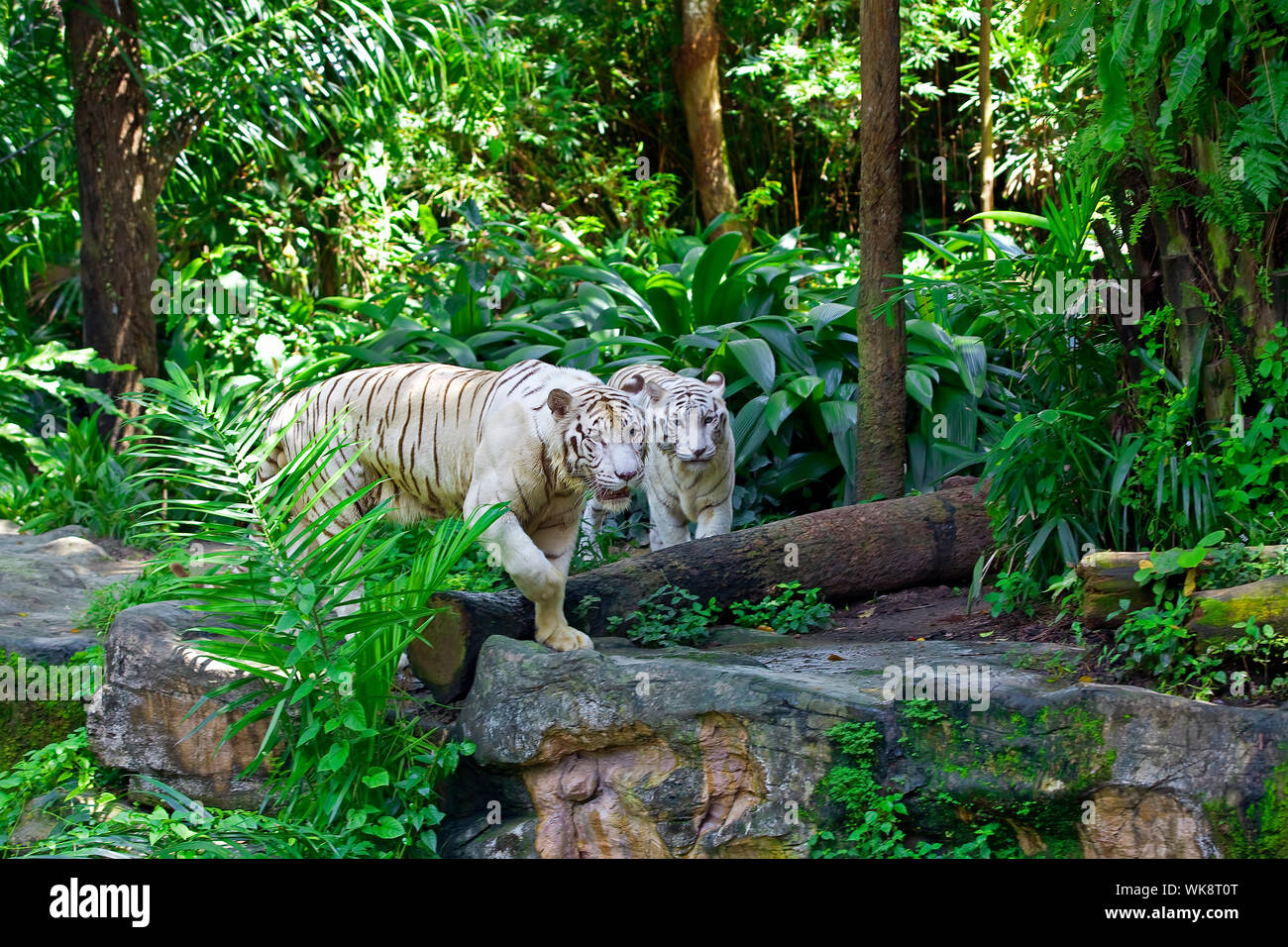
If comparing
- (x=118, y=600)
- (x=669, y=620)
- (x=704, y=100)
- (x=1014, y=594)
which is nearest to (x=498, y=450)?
(x=669, y=620)

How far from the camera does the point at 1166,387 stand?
414 centimetres

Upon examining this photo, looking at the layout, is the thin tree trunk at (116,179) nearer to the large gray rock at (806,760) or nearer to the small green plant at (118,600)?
the small green plant at (118,600)

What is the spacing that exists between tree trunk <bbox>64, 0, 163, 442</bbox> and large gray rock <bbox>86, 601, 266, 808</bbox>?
12.6 feet

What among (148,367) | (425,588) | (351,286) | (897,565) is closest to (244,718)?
(425,588)

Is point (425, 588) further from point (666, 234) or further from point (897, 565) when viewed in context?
point (666, 234)

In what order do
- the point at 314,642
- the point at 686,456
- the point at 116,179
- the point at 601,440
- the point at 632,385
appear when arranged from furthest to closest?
the point at 116,179 → the point at 686,456 → the point at 632,385 → the point at 601,440 → the point at 314,642

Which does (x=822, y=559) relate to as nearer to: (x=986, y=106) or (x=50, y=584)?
(x=50, y=584)

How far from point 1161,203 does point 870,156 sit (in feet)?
4.77

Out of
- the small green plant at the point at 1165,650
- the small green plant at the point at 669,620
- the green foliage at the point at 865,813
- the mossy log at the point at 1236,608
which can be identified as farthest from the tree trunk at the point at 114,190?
the mossy log at the point at 1236,608

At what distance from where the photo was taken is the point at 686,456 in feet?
17.5

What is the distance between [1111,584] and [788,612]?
135cm

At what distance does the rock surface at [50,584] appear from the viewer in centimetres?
472

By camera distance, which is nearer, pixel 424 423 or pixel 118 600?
pixel 424 423

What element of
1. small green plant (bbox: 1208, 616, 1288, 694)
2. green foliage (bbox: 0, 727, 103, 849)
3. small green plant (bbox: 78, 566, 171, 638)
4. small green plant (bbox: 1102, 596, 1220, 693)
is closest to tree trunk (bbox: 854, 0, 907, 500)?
small green plant (bbox: 1102, 596, 1220, 693)
